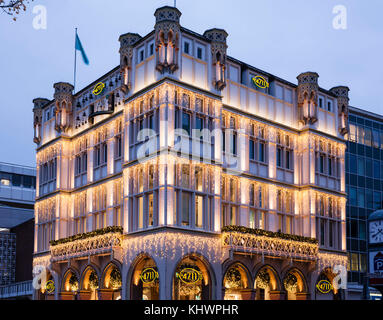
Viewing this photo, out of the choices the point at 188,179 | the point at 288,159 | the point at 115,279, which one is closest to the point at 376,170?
the point at 288,159

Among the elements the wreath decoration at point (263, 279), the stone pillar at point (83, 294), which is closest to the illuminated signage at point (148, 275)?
the stone pillar at point (83, 294)

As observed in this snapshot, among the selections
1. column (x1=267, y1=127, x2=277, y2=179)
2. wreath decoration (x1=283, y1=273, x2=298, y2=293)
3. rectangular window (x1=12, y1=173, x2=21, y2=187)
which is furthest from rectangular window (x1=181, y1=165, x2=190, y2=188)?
rectangular window (x1=12, y1=173, x2=21, y2=187)

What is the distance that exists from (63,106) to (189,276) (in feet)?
68.4

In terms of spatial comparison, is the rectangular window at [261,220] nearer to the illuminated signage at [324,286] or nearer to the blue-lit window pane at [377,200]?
the illuminated signage at [324,286]

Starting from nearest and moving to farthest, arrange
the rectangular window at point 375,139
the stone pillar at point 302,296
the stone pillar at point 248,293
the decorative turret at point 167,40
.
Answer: the decorative turret at point 167,40, the stone pillar at point 248,293, the stone pillar at point 302,296, the rectangular window at point 375,139

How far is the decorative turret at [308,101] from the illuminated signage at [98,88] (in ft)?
51.4

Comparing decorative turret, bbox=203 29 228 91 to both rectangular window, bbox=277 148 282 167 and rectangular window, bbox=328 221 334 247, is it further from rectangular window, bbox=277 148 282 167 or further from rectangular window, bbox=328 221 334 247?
rectangular window, bbox=328 221 334 247

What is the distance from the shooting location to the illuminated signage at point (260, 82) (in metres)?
44.6

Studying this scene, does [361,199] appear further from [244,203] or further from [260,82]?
[244,203]

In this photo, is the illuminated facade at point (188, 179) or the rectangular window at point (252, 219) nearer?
the illuminated facade at point (188, 179)

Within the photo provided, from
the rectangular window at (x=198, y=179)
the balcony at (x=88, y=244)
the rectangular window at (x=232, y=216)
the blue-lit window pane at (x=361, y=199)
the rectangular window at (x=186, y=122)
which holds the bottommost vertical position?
the balcony at (x=88, y=244)

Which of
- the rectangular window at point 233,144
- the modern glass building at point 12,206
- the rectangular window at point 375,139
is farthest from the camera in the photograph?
the modern glass building at point 12,206
